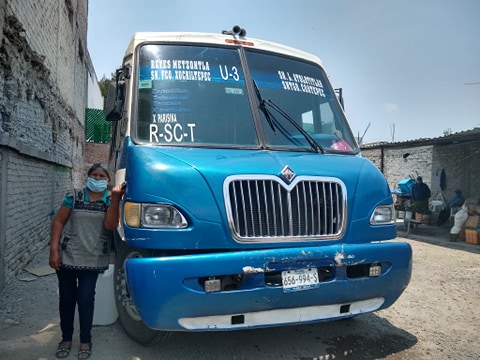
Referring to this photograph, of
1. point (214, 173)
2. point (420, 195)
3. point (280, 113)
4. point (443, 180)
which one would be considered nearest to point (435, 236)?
point (420, 195)

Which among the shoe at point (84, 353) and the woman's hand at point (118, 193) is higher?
the woman's hand at point (118, 193)

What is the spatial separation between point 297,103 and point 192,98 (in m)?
1.11

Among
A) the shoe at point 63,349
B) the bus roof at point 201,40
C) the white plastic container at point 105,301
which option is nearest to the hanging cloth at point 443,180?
the bus roof at point 201,40

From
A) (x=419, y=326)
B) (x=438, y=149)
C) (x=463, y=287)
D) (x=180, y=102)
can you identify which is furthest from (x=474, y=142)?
(x=180, y=102)

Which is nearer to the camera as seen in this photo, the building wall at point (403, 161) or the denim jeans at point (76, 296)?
the denim jeans at point (76, 296)

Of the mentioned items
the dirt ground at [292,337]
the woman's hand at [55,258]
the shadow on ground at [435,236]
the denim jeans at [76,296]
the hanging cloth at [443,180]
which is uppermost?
the hanging cloth at [443,180]

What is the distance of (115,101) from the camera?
3646mm

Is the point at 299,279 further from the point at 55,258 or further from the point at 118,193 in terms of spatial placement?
the point at 55,258

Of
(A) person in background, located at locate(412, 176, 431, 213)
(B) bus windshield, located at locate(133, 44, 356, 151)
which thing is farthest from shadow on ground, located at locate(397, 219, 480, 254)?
(B) bus windshield, located at locate(133, 44, 356, 151)

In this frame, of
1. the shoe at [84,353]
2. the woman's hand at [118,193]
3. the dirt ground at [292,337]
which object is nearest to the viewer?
the woman's hand at [118,193]

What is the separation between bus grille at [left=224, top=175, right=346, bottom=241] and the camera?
278 cm

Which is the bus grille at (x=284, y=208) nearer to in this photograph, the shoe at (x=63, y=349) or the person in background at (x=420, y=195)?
the shoe at (x=63, y=349)

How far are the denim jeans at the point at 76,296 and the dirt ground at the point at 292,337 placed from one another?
0.72ft

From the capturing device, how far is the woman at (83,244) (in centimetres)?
303
